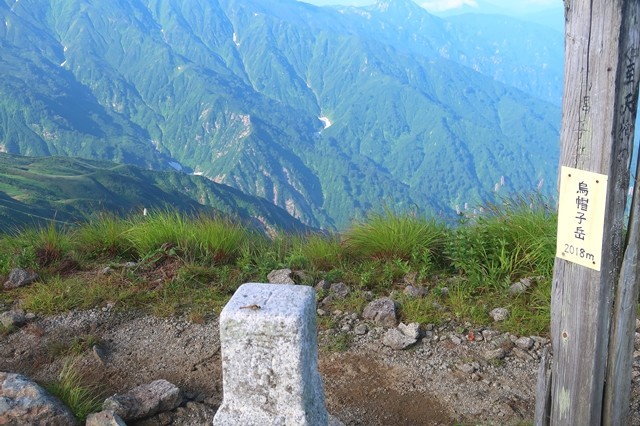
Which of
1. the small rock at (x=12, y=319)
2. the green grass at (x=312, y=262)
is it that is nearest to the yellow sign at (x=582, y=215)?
the green grass at (x=312, y=262)

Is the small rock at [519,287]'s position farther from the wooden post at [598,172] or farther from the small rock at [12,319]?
the small rock at [12,319]

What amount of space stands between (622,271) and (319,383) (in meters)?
1.77

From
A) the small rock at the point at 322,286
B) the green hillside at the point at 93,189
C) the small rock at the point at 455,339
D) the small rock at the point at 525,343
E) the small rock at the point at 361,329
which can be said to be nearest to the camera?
the small rock at the point at 525,343

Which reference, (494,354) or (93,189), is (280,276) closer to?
(494,354)

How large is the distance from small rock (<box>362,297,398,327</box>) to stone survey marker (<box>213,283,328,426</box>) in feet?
7.10

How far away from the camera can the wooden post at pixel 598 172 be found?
265 cm

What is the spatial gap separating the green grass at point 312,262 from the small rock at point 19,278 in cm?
8

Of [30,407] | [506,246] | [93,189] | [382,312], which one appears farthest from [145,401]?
[93,189]

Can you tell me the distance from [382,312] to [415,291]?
552 mm

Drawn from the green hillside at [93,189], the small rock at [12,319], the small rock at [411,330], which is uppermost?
the small rock at [411,330]

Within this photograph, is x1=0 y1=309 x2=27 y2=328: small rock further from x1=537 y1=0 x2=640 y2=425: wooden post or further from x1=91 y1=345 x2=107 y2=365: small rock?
x1=537 y1=0 x2=640 y2=425: wooden post

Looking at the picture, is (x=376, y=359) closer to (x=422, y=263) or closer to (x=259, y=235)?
(x=422, y=263)

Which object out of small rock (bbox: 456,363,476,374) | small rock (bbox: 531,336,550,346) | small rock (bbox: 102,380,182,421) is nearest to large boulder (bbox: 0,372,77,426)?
small rock (bbox: 102,380,182,421)

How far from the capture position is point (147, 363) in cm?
476
